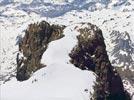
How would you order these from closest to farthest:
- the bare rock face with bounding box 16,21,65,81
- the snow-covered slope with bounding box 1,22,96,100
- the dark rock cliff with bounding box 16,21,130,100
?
the snow-covered slope with bounding box 1,22,96,100
the dark rock cliff with bounding box 16,21,130,100
the bare rock face with bounding box 16,21,65,81

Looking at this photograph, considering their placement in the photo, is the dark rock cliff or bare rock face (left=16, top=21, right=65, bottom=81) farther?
bare rock face (left=16, top=21, right=65, bottom=81)

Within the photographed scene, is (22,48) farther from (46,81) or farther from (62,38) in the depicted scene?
(46,81)

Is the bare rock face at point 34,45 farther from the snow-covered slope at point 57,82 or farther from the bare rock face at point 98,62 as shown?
the bare rock face at point 98,62

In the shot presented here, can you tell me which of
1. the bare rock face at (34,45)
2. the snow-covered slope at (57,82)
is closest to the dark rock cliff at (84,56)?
the bare rock face at (34,45)

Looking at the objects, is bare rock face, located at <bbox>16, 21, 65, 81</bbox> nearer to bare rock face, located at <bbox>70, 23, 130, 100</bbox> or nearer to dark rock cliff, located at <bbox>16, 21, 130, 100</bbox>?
dark rock cliff, located at <bbox>16, 21, 130, 100</bbox>

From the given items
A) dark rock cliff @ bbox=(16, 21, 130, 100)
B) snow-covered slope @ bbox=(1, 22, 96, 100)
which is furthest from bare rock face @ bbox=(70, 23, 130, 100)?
snow-covered slope @ bbox=(1, 22, 96, 100)

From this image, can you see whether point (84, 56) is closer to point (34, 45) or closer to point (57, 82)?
point (57, 82)

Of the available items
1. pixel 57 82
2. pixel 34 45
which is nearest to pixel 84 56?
pixel 57 82
